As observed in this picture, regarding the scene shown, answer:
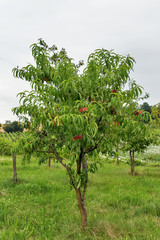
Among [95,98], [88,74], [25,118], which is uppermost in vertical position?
[88,74]

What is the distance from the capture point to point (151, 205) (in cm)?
518

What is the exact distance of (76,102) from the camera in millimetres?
3129

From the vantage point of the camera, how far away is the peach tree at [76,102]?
327cm

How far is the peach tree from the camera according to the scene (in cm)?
327

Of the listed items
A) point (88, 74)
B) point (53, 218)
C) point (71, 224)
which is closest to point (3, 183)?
point (53, 218)

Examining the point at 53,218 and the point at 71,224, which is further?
the point at 53,218

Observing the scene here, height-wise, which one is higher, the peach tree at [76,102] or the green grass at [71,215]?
the peach tree at [76,102]

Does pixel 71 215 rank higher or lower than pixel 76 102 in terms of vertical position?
lower

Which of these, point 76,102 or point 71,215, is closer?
point 76,102

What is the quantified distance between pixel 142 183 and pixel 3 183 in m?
6.20

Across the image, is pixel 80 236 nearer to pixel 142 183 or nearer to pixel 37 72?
pixel 37 72

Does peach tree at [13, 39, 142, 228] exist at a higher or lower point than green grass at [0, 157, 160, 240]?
higher

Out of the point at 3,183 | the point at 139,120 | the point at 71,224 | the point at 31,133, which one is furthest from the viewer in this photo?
the point at 3,183

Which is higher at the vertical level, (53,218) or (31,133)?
(31,133)
